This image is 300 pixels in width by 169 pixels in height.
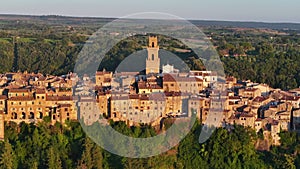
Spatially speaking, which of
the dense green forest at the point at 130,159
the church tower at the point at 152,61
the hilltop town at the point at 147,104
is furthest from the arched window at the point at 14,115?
the church tower at the point at 152,61

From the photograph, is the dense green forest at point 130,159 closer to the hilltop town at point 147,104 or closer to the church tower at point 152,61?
the hilltop town at point 147,104

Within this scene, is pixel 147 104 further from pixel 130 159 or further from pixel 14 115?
pixel 14 115

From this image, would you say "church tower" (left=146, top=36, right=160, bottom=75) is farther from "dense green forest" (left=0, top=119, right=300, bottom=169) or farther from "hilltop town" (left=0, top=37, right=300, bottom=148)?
"dense green forest" (left=0, top=119, right=300, bottom=169)

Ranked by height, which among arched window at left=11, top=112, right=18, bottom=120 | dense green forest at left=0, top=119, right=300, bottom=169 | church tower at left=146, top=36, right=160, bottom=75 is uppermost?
church tower at left=146, top=36, right=160, bottom=75

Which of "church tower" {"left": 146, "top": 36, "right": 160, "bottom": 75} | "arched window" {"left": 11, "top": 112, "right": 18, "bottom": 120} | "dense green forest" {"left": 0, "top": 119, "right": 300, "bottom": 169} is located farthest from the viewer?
"church tower" {"left": 146, "top": 36, "right": 160, "bottom": 75}

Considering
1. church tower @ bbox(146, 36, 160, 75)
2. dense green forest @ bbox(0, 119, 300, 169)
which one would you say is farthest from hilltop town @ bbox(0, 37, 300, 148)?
church tower @ bbox(146, 36, 160, 75)

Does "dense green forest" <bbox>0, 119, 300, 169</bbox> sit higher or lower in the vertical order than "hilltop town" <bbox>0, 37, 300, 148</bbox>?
lower
